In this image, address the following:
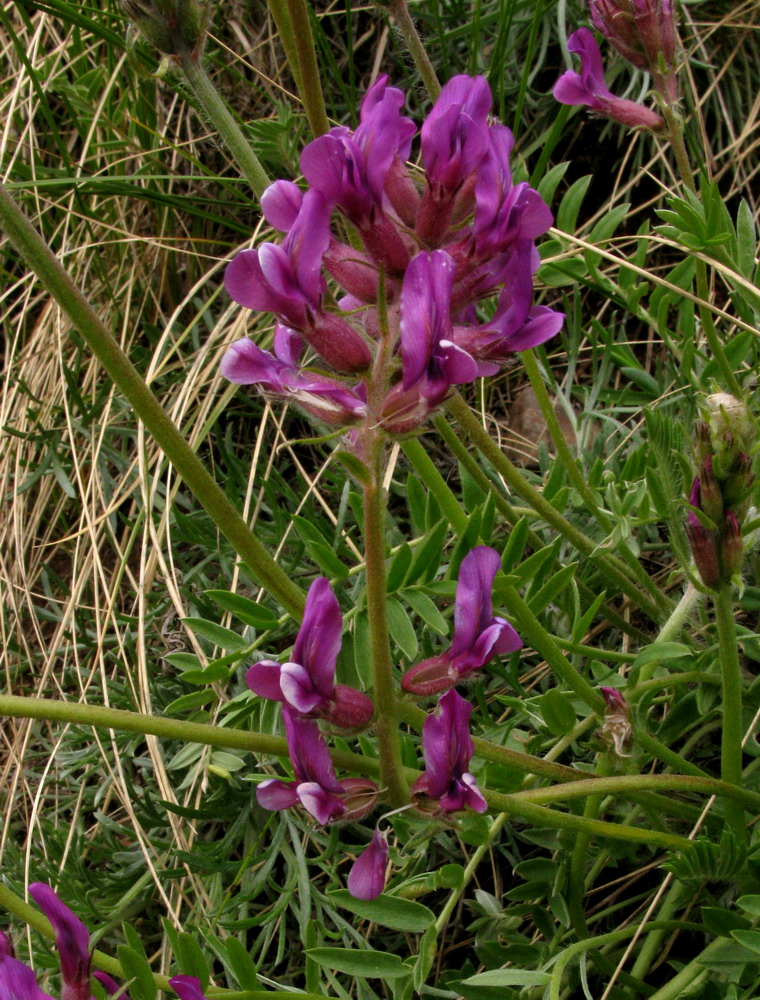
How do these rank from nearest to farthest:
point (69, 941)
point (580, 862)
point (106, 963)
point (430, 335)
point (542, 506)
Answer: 1. point (430, 335)
2. point (69, 941)
3. point (106, 963)
4. point (580, 862)
5. point (542, 506)

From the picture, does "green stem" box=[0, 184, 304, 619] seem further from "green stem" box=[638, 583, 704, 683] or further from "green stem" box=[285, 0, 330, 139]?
"green stem" box=[638, 583, 704, 683]

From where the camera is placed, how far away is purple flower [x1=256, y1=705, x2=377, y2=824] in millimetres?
1023

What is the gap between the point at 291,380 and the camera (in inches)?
41.3

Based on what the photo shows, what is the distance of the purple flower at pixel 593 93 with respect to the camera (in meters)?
1.70

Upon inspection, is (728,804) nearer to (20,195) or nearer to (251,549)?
(251,549)

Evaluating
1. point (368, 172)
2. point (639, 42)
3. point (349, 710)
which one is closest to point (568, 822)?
point (349, 710)

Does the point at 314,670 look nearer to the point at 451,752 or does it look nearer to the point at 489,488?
the point at 451,752

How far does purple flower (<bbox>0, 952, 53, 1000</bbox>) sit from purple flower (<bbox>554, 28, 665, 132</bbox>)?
1.37 meters

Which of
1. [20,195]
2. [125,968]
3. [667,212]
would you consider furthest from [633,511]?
[20,195]

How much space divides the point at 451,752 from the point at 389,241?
454 mm

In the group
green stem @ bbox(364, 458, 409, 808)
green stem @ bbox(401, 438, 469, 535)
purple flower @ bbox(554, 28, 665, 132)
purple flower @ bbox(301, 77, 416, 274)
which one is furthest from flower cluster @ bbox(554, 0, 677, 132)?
green stem @ bbox(364, 458, 409, 808)

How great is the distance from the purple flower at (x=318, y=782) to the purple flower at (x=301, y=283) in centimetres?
33

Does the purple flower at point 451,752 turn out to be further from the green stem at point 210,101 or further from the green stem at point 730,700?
the green stem at point 210,101

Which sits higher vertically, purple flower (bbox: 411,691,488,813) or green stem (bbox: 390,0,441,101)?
green stem (bbox: 390,0,441,101)
